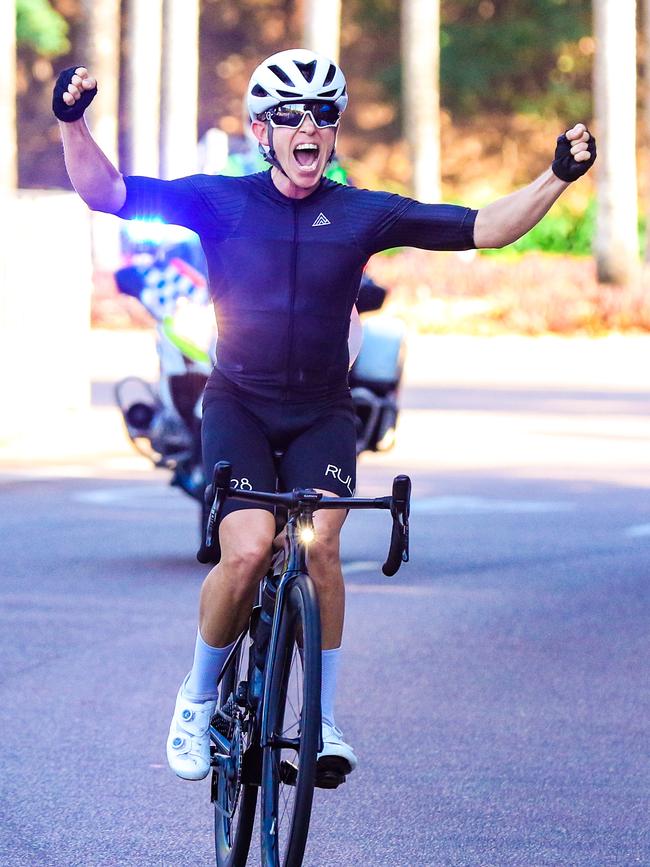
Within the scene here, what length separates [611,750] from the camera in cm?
682

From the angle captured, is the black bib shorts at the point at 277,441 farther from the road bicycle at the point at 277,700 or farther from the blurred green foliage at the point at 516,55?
the blurred green foliage at the point at 516,55

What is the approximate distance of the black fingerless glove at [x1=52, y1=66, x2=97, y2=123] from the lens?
17.8ft

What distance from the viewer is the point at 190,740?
5457 millimetres

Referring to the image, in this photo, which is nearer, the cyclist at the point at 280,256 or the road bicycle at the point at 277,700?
the road bicycle at the point at 277,700

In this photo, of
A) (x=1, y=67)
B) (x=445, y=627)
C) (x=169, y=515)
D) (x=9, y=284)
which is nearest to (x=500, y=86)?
(x=1, y=67)

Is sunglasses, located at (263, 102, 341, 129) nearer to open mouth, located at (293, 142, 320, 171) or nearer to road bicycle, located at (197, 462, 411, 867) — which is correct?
open mouth, located at (293, 142, 320, 171)

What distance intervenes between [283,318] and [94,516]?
721cm

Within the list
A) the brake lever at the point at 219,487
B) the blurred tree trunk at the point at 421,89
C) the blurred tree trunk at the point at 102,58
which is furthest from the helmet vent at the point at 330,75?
the blurred tree trunk at the point at 102,58

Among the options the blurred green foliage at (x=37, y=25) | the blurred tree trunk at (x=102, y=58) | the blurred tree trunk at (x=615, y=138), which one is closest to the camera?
the blurred tree trunk at (x=615, y=138)

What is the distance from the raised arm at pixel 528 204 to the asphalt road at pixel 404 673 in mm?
1608

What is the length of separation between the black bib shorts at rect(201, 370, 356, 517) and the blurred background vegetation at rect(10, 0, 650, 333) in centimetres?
4213

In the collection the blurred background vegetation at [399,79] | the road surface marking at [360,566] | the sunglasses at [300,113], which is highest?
the blurred background vegetation at [399,79]

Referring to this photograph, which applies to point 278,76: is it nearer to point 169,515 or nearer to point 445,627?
point 445,627

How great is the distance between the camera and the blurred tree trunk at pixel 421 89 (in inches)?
1454
